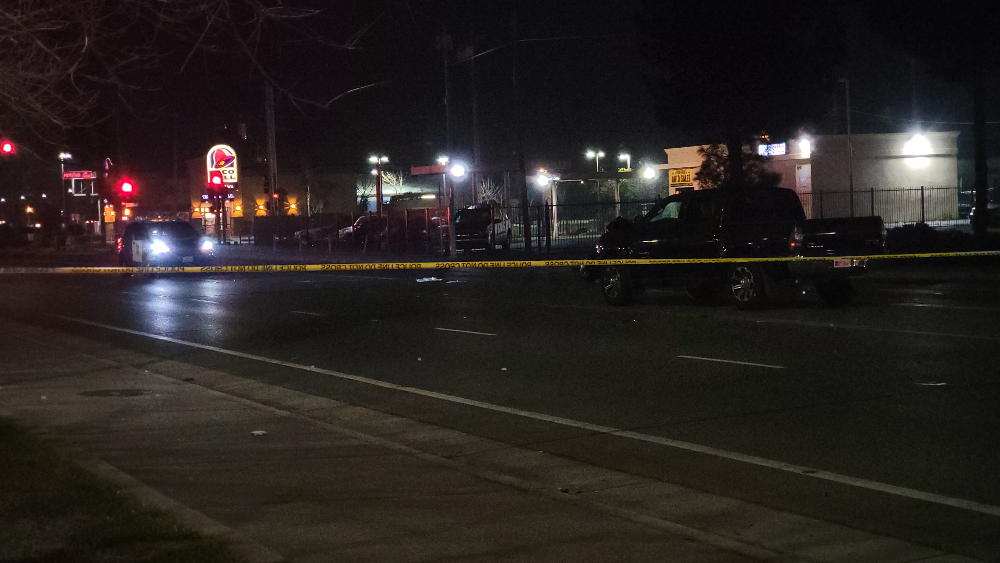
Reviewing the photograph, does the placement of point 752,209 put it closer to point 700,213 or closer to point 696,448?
point 700,213

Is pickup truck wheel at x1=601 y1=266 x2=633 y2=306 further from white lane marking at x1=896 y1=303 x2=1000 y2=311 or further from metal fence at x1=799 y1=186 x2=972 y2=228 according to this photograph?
metal fence at x1=799 y1=186 x2=972 y2=228

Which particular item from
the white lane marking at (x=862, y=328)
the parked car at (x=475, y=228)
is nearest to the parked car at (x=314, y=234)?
the parked car at (x=475, y=228)

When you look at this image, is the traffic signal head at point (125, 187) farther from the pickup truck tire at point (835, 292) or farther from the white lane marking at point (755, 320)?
the pickup truck tire at point (835, 292)

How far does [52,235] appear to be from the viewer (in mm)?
71688

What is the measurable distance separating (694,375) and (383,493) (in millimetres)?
5746

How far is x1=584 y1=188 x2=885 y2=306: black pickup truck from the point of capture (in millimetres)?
18031

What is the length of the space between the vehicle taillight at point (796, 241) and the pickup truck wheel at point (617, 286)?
10.3 ft

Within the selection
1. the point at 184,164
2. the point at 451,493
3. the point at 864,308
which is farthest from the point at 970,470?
the point at 184,164

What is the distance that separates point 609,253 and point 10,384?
37.1 feet

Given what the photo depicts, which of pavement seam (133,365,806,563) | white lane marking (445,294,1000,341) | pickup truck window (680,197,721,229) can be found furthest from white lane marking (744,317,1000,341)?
pavement seam (133,365,806,563)

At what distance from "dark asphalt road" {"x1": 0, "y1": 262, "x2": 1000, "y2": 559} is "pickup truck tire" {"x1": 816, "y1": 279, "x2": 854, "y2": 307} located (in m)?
0.44

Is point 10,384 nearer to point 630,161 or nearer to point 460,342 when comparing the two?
point 460,342

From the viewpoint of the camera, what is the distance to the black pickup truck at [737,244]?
710 inches

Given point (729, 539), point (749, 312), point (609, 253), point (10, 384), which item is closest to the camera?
point (729, 539)
